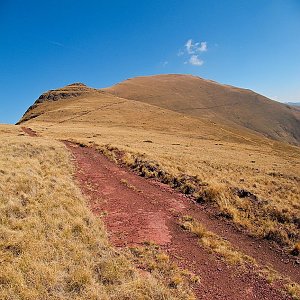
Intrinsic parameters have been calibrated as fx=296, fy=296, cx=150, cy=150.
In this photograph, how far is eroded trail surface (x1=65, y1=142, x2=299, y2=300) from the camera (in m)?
9.50

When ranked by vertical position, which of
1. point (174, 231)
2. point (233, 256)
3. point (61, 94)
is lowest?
point (233, 256)

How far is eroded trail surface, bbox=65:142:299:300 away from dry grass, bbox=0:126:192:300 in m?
1.27

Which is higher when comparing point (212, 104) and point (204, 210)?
point (212, 104)

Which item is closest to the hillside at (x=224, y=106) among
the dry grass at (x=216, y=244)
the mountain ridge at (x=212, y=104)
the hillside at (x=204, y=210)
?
the mountain ridge at (x=212, y=104)

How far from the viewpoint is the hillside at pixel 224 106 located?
486 ft

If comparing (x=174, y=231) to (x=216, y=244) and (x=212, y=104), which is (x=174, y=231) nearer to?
(x=216, y=244)

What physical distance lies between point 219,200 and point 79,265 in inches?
425

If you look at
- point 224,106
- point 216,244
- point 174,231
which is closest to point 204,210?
point 174,231

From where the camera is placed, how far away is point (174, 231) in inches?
515

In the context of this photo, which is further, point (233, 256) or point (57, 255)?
point (233, 256)

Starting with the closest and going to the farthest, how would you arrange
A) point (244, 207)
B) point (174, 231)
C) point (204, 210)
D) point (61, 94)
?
point (174, 231), point (204, 210), point (244, 207), point (61, 94)

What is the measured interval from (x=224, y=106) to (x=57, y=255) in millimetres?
168133

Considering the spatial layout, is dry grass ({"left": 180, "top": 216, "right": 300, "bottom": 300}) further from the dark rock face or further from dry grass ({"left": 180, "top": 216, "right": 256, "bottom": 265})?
the dark rock face

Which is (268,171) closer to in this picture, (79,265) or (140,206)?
(140,206)
